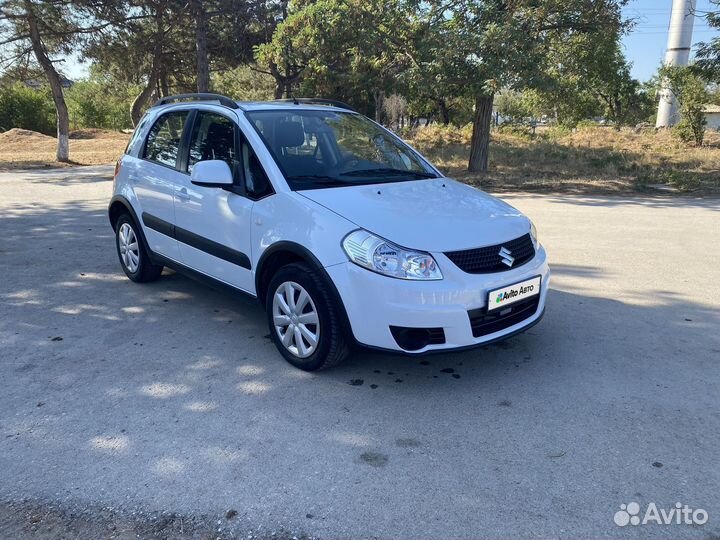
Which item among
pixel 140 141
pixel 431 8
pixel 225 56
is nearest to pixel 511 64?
pixel 431 8

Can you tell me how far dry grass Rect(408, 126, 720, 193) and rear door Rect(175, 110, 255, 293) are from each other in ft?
31.1

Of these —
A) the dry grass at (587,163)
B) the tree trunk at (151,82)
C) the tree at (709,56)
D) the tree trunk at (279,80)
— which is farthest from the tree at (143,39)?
the tree at (709,56)

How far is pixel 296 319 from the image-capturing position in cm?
379

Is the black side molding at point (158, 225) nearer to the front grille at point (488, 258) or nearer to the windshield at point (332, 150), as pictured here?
the windshield at point (332, 150)

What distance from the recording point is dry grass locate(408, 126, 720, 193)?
13.2 metres

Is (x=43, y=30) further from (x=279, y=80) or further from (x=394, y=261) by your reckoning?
(x=394, y=261)

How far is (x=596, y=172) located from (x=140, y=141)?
40.9ft

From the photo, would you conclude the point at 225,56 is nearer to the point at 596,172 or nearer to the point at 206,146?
the point at 596,172

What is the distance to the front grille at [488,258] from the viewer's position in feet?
11.2

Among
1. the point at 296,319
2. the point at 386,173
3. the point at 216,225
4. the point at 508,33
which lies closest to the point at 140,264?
the point at 216,225

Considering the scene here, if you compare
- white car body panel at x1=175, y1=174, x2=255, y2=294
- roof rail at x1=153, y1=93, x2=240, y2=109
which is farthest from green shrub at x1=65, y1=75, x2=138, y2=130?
white car body panel at x1=175, y1=174, x2=255, y2=294

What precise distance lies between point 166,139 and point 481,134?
452 inches

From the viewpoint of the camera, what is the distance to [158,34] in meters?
21.2

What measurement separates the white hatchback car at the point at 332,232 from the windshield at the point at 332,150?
0.02 metres
